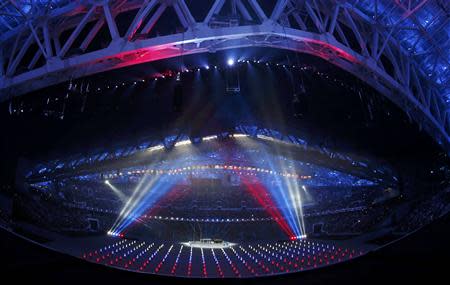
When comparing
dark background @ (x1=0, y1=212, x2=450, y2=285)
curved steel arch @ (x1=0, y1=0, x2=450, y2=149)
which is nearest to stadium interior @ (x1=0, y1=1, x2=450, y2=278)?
curved steel arch @ (x1=0, y1=0, x2=450, y2=149)

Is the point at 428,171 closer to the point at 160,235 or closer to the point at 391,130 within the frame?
the point at 391,130

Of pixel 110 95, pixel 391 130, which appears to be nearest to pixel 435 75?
pixel 391 130

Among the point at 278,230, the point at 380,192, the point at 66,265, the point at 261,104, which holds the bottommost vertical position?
the point at 66,265

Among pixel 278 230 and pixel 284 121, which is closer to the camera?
pixel 284 121

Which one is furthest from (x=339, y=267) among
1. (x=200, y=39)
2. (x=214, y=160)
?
(x=214, y=160)

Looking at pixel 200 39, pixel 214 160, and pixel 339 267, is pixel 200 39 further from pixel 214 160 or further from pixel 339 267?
pixel 214 160

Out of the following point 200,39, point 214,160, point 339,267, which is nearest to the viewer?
point 339,267

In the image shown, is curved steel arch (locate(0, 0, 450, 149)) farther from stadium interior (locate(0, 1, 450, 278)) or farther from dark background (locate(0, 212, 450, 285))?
dark background (locate(0, 212, 450, 285))

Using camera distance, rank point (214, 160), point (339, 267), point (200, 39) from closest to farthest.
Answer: point (339, 267)
point (200, 39)
point (214, 160)
